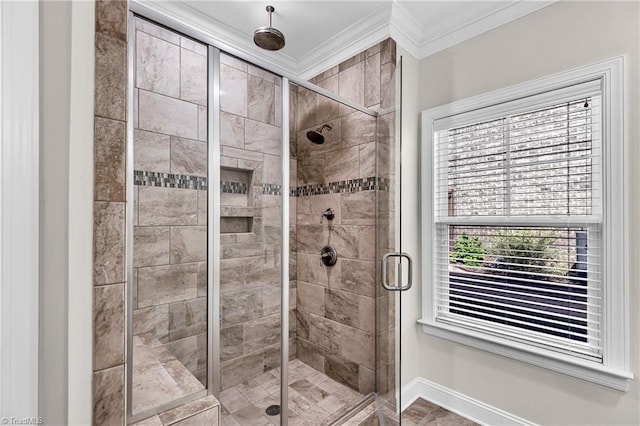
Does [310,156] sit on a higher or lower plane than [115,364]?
higher

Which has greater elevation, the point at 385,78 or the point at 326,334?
the point at 385,78

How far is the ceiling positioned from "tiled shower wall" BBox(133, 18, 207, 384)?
0.51 meters

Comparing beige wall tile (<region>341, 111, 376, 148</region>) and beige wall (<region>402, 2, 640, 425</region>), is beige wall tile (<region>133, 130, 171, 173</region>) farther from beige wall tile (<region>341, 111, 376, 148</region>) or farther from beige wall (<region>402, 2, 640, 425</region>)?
beige wall (<region>402, 2, 640, 425</region>)

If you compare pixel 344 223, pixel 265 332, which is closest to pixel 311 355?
pixel 265 332

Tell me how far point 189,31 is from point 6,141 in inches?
30.3

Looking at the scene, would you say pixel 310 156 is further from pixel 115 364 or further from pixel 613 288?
pixel 613 288

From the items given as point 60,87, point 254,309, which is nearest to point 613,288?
point 254,309

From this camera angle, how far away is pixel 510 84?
1.71 m

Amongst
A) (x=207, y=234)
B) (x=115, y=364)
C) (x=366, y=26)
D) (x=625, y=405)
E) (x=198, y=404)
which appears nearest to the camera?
(x=115, y=364)

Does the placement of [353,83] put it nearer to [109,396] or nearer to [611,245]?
[611,245]

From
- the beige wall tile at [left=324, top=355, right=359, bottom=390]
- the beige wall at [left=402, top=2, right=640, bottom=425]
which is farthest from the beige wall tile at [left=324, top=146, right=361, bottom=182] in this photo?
the beige wall tile at [left=324, top=355, right=359, bottom=390]

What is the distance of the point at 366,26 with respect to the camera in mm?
1963

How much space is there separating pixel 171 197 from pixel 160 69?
0.69 meters

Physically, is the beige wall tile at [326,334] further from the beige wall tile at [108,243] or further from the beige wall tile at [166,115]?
the beige wall tile at [108,243]
